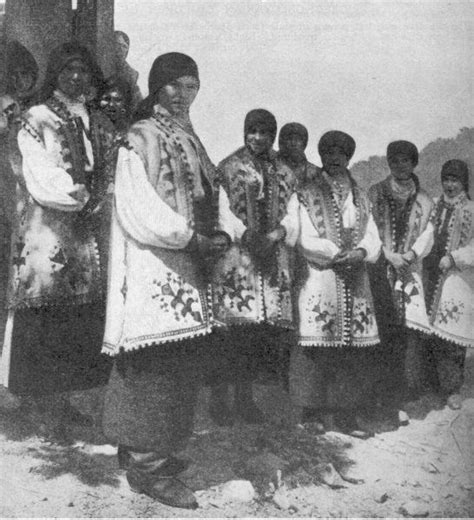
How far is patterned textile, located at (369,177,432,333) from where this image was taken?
100 inches

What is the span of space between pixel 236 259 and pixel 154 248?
362 millimetres

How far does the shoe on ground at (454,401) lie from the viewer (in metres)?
2.55

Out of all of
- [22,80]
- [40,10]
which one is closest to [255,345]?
[22,80]

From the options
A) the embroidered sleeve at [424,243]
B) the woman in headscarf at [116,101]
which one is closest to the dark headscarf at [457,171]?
the embroidered sleeve at [424,243]

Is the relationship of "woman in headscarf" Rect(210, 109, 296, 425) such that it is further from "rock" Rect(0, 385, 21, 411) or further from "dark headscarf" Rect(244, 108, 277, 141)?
"rock" Rect(0, 385, 21, 411)

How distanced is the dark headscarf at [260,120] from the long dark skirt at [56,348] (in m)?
0.82

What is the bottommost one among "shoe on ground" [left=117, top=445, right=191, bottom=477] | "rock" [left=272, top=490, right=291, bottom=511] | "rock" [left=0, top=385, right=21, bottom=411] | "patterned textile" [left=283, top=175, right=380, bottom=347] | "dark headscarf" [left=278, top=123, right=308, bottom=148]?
"rock" [left=272, top=490, right=291, bottom=511]

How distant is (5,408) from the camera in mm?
2326

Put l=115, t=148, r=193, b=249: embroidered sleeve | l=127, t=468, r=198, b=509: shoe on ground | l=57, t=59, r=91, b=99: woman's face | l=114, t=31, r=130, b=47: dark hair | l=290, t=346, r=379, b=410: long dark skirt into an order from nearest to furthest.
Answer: l=115, t=148, r=193, b=249: embroidered sleeve, l=127, t=468, r=198, b=509: shoe on ground, l=57, t=59, r=91, b=99: woman's face, l=114, t=31, r=130, b=47: dark hair, l=290, t=346, r=379, b=410: long dark skirt

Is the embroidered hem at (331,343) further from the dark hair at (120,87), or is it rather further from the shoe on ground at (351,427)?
the dark hair at (120,87)

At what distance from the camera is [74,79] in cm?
227

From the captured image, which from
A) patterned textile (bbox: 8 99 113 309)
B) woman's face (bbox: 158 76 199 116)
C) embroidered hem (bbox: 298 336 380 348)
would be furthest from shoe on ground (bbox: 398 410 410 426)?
woman's face (bbox: 158 76 199 116)

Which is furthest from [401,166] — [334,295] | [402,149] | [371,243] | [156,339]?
[156,339]

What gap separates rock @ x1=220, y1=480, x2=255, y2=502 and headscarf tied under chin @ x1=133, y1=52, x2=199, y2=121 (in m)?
1.26
